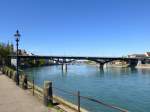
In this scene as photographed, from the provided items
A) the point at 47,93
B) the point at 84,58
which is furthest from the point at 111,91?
the point at 84,58

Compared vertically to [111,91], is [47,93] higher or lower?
higher

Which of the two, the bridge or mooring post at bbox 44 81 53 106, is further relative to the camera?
the bridge

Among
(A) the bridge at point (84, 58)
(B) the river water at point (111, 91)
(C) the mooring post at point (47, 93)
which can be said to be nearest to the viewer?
(C) the mooring post at point (47, 93)

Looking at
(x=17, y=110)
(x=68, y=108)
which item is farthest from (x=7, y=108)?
(x=68, y=108)

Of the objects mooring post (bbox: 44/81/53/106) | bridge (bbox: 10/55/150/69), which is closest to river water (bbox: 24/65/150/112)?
mooring post (bbox: 44/81/53/106)

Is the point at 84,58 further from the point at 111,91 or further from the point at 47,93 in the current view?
the point at 47,93

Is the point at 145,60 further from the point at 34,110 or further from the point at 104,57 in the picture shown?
the point at 34,110

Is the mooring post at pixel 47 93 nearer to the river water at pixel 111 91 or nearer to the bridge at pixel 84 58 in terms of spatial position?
the river water at pixel 111 91

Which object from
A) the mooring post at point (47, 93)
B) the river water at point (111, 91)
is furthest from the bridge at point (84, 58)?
the mooring post at point (47, 93)

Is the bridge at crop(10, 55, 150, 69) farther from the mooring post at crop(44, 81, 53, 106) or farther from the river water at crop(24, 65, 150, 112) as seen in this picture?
the mooring post at crop(44, 81, 53, 106)

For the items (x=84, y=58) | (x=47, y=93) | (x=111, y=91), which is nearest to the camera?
(x=47, y=93)

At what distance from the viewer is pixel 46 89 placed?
15.6 m

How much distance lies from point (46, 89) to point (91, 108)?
35.4 feet

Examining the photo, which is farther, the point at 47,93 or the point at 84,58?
the point at 84,58
